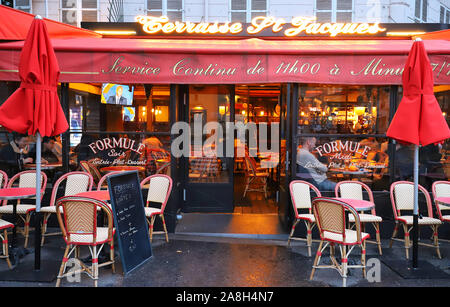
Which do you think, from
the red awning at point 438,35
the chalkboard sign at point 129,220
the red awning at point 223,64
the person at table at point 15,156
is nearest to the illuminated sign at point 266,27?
the red awning at point 438,35

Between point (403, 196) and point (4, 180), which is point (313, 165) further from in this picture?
point (4, 180)

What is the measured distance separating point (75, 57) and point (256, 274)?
428 centimetres

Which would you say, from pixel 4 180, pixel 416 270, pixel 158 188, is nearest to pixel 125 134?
pixel 158 188

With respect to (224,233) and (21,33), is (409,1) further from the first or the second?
(21,33)

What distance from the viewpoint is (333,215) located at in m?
4.29

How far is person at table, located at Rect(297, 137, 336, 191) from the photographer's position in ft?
20.7

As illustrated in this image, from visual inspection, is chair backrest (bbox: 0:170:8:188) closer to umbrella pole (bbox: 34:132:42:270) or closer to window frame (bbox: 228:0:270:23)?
umbrella pole (bbox: 34:132:42:270)

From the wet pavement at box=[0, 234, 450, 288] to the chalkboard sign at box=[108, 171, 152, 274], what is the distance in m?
0.19

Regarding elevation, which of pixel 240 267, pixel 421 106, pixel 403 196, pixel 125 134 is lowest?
pixel 240 267

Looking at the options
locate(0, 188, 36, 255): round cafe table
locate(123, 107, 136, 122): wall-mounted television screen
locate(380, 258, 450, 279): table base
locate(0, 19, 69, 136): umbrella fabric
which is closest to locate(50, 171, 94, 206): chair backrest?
locate(0, 188, 36, 255): round cafe table

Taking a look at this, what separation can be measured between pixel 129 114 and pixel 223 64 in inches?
83.7

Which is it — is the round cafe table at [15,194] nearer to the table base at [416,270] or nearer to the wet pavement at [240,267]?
the wet pavement at [240,267]
